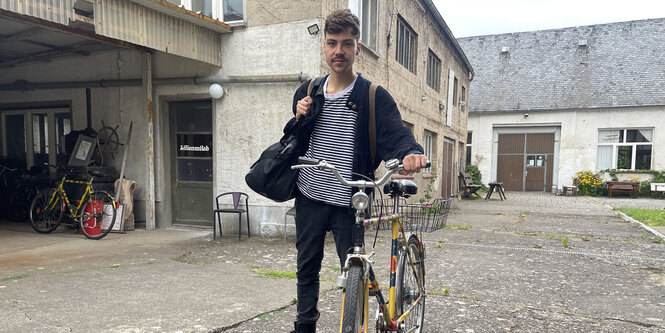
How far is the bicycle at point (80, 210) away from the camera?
6305mm

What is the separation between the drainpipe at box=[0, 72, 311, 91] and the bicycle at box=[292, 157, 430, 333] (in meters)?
3.94

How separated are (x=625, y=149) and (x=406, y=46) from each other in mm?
15569

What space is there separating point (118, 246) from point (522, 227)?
23.9ft

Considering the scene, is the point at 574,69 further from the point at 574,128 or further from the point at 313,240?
the point at 313,240

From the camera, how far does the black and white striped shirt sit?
7.21 feet

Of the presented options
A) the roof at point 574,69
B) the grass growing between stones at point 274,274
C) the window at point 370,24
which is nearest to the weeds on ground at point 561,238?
the grass growing between stones at point 274,274

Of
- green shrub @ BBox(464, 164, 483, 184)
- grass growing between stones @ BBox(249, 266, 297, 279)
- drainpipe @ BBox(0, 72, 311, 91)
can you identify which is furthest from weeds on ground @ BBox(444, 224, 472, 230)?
green shrub @ BBox(464, 164, 483, 184)

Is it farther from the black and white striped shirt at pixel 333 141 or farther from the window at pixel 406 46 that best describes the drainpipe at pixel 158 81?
the window at pixel 406 46

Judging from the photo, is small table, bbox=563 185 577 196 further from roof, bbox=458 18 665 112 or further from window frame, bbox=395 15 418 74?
window frame, bbox=395 15 418 74

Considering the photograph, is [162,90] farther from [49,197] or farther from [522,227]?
[522,227]

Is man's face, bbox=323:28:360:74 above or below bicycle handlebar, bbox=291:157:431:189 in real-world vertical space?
above

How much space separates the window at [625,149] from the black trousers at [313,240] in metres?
21.9

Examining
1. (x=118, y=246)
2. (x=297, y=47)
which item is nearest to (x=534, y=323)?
(x=297, y=47)

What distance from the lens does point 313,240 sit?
2.17 m
